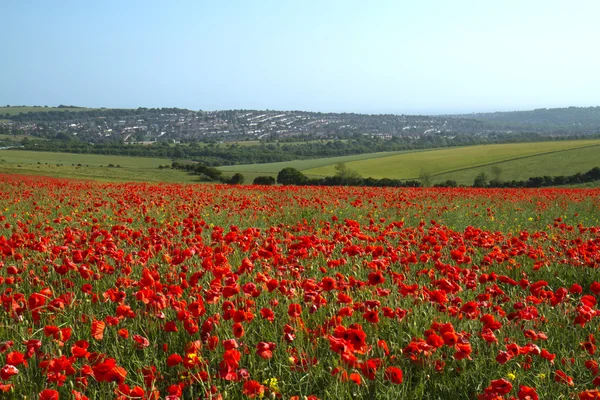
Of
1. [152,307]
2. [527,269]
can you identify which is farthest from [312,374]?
[527,269]

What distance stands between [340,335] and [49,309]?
2551 mm

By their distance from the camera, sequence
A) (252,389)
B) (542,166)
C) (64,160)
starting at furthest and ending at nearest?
(64,160)
(542,166)
(252,389)

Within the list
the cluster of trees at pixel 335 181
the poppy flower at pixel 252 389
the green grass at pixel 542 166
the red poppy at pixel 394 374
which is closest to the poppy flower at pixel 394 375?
the red poppy at pixel 394 374

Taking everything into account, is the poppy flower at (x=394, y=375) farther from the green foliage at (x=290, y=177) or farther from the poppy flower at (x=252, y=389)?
the green foliage at (x=290, y=177)

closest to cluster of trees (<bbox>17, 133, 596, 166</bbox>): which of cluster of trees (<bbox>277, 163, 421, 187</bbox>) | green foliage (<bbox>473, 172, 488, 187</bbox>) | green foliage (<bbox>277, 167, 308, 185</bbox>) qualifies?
green foliage (<bbox>277, 167, 308, 185</bbox>)

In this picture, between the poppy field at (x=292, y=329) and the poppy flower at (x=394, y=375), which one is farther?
the poppy field at (x=292, y=329)

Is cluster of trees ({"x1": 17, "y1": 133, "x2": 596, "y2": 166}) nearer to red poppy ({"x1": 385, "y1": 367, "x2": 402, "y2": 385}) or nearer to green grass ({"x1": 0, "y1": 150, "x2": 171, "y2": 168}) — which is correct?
green grass ({"x1": 0, "y1": 150, "x2": 171, "y2": 168})

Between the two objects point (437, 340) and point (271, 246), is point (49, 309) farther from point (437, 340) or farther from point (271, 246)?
point (437, 340)

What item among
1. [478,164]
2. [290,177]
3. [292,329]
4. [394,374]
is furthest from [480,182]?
[394,374]

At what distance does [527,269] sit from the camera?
241 inches

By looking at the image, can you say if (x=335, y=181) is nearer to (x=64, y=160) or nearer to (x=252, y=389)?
(x=252, y=389)

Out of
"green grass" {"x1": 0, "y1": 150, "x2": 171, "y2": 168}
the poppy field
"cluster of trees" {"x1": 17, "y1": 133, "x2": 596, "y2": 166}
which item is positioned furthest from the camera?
"cluster of trees" {"x1": 17, "y1": 133, "x2": 596, "y2": 166}

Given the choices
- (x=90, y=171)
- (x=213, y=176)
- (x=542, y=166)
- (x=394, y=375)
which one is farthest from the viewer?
(x=542, y=166)

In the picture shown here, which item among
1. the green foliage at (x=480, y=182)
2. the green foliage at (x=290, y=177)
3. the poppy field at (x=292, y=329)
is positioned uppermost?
the poppy field at (x=292, y=329)
